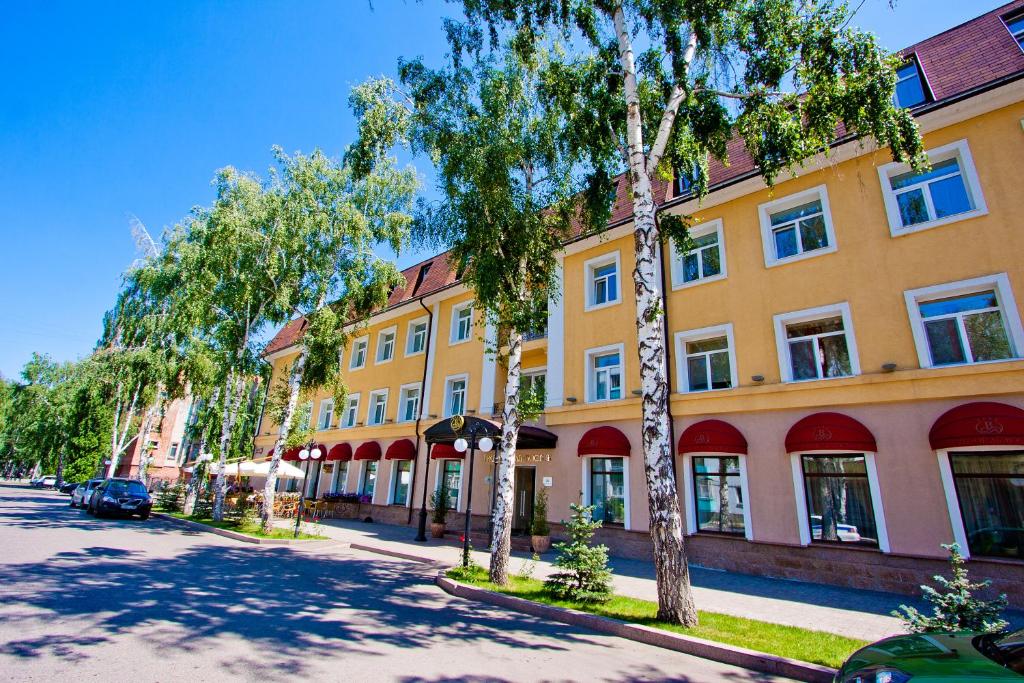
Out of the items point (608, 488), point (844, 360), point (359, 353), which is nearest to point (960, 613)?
point (844, 360)

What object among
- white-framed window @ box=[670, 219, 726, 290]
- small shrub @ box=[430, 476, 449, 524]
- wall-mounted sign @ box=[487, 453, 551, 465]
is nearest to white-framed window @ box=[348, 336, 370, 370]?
small shrub @ box=[430, 476, 449, 524]

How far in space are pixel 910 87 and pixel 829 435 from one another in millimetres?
9472

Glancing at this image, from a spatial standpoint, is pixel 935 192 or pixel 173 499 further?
pixel 173 499

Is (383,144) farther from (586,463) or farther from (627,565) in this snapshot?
(627,565)

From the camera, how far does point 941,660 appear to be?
335 cm

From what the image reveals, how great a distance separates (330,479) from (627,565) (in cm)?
1876

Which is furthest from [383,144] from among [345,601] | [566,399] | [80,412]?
[80,412]

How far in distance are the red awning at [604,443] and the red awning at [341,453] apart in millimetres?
14179

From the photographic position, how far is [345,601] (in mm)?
7805

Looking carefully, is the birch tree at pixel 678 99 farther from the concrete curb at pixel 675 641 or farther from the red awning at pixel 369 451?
the red awning at pixel 369 451

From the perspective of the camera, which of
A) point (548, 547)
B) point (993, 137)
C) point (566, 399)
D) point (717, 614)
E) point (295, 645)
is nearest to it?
point (295, 645)

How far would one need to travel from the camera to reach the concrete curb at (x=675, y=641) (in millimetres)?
5352

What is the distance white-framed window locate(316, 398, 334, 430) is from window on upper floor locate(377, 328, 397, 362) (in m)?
4.83

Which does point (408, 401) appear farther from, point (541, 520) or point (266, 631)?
point (266, 631)
